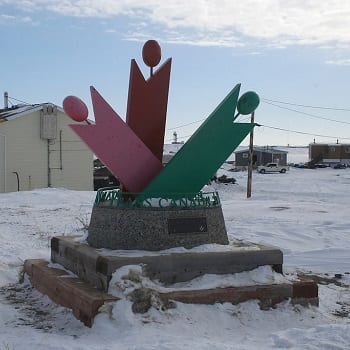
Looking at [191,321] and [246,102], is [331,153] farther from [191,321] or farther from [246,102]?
[191,321]

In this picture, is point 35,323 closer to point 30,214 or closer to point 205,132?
point 205,132

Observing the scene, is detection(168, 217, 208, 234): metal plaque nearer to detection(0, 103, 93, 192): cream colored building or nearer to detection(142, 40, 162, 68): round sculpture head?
detection(142, 40, 162, 68): round sculpture head

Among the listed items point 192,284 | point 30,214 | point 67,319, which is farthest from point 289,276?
point 30,214

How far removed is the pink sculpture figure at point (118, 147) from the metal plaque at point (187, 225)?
733mm

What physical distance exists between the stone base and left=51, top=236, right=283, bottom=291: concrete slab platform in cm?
15

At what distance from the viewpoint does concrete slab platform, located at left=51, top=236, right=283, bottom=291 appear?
5512 mm

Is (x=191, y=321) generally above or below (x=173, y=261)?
below

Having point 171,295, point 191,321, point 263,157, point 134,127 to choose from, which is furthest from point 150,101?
point 263,157

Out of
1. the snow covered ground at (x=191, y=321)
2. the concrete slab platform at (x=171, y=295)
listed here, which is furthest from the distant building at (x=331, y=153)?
the concrete slab platform at (x=171, y=295)

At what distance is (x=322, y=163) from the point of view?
269 feet

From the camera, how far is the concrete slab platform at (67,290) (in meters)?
5.04

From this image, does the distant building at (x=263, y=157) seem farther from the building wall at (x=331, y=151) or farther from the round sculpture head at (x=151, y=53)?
the round sculpture head at (x=151, y=53)

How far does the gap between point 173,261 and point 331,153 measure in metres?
80.0

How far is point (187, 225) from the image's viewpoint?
6105mm
